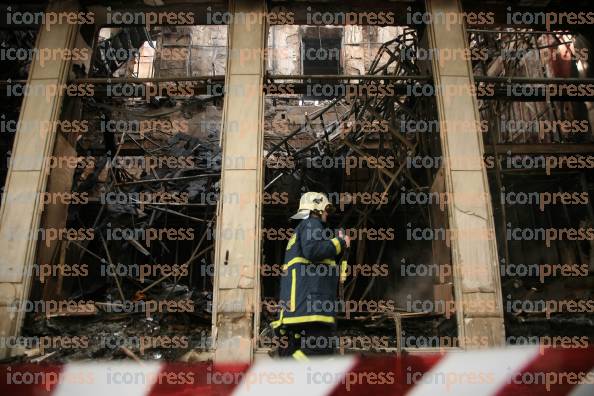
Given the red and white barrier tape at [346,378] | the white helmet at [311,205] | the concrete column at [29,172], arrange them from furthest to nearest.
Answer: the concrete column at [29,172], the white helmet at [311,205], the red and white barrier tape at [346,378]

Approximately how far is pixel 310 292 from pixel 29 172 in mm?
Result: 4333

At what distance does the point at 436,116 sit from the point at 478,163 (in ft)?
3.70

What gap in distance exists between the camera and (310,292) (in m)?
4.57

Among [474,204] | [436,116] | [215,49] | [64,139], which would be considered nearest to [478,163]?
[474,204]

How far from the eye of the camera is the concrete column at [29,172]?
5.59 m

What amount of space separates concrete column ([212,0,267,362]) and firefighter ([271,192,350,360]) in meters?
0.73

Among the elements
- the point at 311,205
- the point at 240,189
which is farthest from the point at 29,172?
the point at 311,205

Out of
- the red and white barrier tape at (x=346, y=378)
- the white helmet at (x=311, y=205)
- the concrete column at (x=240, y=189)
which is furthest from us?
the concrete column at (x=240, y=189)

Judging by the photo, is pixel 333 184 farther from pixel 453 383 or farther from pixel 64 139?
pixel 453 383

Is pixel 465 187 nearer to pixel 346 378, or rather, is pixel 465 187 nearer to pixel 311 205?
pixel 311 205

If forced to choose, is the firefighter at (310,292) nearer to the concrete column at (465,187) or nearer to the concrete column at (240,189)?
the concrete column at (240,189)

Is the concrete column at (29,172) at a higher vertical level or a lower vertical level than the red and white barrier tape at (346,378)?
higher

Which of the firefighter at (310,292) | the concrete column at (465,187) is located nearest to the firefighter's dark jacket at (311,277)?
the firefighter at (310,292)

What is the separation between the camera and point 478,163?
6.11 meters
